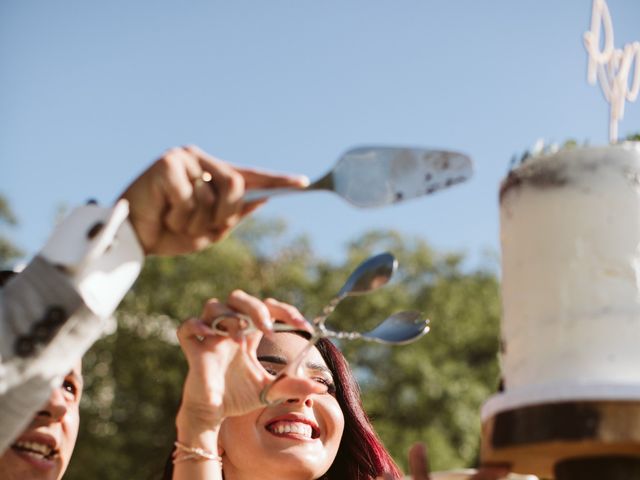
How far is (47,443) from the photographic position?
2.35 metres

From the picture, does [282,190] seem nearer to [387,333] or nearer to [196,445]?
[387,333]

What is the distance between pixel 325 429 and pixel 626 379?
1.42m

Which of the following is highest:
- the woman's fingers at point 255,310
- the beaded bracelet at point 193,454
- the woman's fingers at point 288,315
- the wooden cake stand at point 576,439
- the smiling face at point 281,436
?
the woman's fingers at point 255,310

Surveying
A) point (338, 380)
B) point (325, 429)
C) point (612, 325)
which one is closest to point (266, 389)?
point (612, 325)

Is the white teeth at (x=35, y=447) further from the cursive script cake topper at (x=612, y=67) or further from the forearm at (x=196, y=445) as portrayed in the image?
the cursive script cake topper at (x=612, y=67)

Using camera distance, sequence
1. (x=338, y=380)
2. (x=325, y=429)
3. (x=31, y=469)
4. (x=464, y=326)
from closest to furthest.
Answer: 1. (x=31, y=469)
2. (x=325, y=429)
3. (x=338, y=380)
4. (x=464, y=326)

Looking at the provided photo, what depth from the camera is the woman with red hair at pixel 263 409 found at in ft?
5.96

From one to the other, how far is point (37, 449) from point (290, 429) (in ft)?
2.28

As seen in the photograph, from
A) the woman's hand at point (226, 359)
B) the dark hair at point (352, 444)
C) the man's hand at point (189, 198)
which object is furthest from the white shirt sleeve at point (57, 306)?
the dark hair at point (352, 444)

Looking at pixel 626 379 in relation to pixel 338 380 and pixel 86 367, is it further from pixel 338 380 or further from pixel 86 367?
pixel 86 367

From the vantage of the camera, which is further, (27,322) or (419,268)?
(419,268)

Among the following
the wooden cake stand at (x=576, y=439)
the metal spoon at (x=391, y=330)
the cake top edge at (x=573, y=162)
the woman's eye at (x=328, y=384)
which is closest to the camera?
the wooden cake stand at (x=576, y=439)

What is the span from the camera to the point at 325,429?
2.78 m

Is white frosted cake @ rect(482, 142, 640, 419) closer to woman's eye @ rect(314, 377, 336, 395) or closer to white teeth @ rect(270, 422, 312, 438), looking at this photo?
white teeth @ rect(270, 422, 312, 438)
